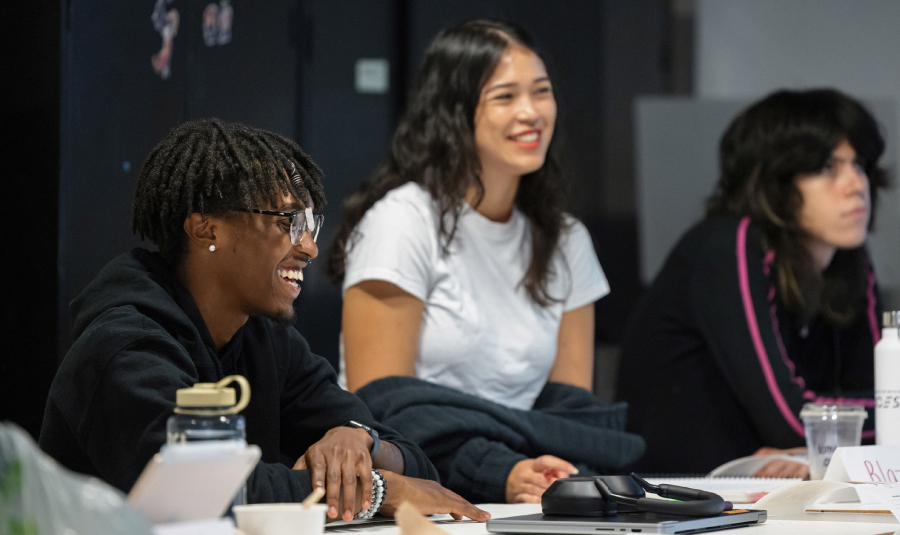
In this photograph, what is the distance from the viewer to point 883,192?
3.22 meters

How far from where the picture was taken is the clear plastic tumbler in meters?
1.68

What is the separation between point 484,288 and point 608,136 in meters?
1.27

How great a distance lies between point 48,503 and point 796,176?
2.12 metres

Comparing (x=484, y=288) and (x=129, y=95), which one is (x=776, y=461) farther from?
(x=129, y=95)

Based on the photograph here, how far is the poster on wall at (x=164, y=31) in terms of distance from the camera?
6.16 feet

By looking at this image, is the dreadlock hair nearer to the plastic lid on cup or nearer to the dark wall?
the dark wall

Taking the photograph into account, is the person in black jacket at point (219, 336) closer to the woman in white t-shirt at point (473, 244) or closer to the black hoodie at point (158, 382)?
the black hoodie at point (158, 382)

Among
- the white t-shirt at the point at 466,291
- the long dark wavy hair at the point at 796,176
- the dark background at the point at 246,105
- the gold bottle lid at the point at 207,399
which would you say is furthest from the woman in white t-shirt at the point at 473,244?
the gold bottle lid at the point at 207,399

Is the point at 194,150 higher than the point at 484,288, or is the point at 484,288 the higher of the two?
the point at 194,150

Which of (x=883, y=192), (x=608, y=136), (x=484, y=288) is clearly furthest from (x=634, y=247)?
(x=484, y=288)

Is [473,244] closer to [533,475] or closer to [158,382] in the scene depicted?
[533,475]

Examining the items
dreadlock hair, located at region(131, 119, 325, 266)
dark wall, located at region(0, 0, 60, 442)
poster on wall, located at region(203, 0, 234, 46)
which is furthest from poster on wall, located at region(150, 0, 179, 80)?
dreadlock hair, located at region(131, 119, 325, 266)

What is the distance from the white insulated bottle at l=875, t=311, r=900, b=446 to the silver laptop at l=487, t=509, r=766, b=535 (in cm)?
54

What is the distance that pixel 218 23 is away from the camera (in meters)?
2.13
